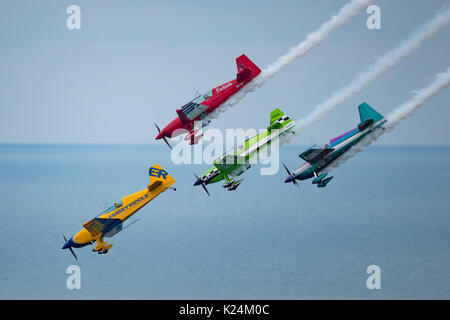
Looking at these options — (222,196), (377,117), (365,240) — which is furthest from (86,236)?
(222,196)

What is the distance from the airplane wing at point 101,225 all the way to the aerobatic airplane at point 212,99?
9608mm

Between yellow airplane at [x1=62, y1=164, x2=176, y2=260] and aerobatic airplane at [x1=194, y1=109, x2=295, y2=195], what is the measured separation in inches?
167

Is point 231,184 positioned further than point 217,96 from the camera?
No

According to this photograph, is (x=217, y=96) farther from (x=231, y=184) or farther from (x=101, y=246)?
(x=101, y=246)

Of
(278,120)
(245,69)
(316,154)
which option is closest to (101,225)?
(278,120)

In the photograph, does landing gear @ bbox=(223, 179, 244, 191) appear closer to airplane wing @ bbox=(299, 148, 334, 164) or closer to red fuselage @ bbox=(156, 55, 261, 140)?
red fuselage @ bbox=(156, 55, 261, 140)

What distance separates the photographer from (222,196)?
175 m

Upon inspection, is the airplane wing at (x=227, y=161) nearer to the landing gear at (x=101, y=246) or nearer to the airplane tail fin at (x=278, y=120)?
the airplane tail fin at (x=278, y=120)

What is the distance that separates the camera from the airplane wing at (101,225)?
56.4 meters

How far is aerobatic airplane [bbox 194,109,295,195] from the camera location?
178 ft

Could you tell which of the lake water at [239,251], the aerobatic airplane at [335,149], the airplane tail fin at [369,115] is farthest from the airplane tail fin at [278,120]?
the lake water at [239,251]

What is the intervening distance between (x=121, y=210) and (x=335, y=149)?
19.1m

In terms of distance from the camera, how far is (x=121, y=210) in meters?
56.3

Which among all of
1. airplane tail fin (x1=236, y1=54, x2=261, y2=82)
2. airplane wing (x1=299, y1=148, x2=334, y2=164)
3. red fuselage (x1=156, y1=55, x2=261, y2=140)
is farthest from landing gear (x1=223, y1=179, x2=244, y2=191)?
airplane tail fin (x1=236, y1=54, x2=261, y2=82)
